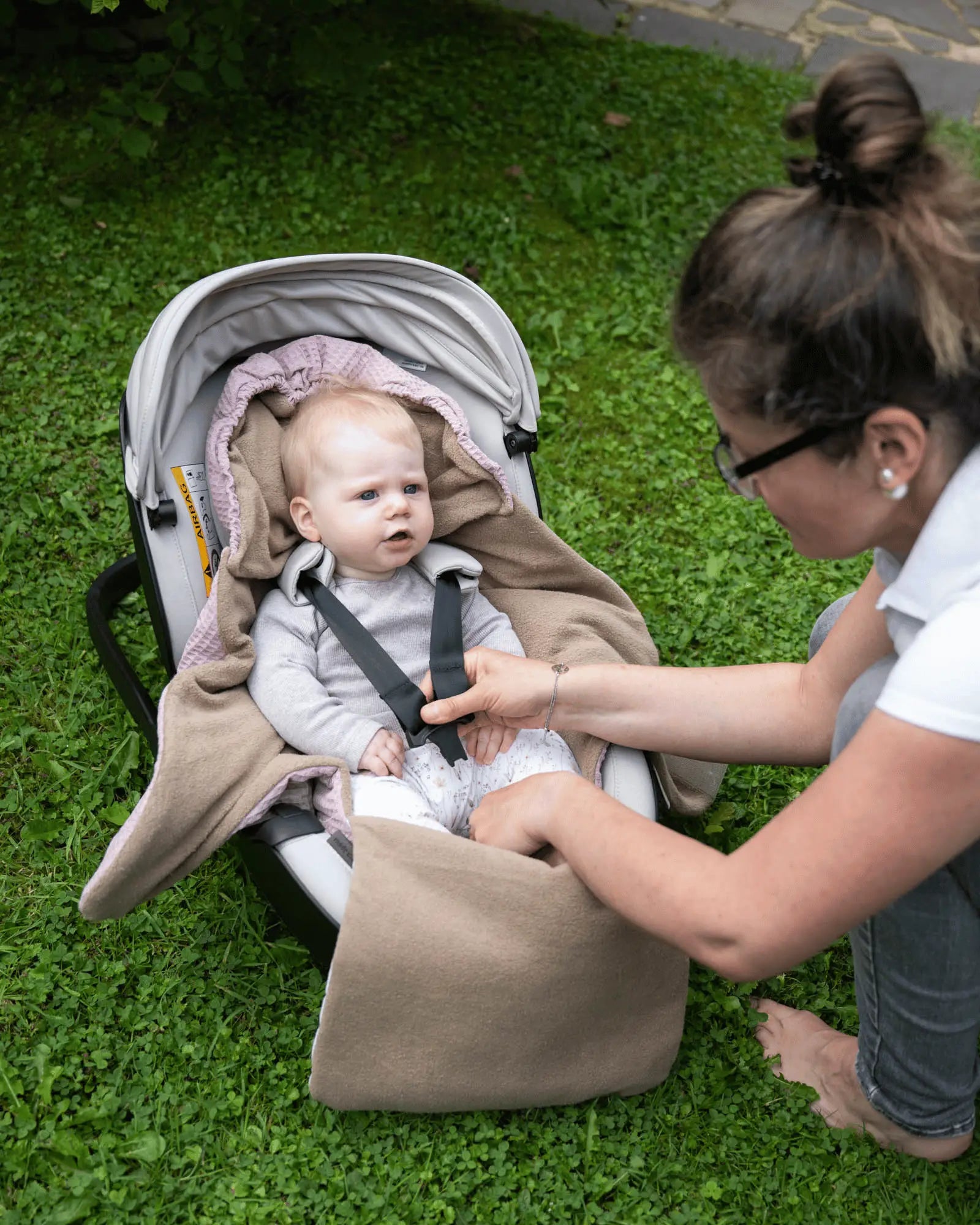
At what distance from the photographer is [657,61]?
5180 mm

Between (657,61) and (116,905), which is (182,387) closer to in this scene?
(116,905)

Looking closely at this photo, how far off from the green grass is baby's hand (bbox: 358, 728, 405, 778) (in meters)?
0.43

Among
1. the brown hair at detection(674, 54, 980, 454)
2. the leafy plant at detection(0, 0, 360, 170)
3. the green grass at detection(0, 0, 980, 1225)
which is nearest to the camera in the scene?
the brown hair at detection(674, 54, 980, 454)

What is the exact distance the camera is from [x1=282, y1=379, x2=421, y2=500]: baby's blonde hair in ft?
8.32

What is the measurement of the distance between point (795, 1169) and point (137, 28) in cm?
439

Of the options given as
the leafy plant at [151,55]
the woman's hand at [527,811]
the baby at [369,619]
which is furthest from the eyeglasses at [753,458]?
the leafy plant at [151,55]

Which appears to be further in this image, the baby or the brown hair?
the baby

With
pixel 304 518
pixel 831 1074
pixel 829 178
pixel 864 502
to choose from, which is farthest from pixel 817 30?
pixel 831 1074

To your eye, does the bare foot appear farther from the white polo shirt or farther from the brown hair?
the brown hair

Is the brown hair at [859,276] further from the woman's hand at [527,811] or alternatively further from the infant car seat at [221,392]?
the infant car seat at [221,392]

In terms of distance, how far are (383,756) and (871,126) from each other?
142cm

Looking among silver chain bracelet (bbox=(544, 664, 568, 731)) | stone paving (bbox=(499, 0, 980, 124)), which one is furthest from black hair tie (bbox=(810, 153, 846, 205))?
stone paving (bbox=(499, 0, 980, 124))

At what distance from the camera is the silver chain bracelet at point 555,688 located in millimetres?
2285

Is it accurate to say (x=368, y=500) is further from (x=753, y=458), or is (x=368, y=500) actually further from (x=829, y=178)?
(x=829, y=178)
